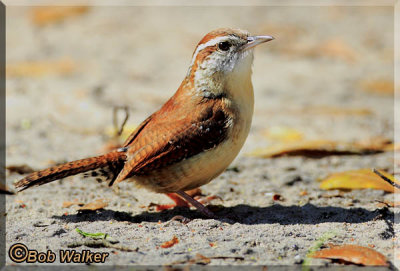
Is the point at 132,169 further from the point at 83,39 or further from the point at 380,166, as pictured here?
the point at 83,39

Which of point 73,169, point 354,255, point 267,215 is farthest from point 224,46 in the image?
point 354,255

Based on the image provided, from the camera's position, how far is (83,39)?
9828mm

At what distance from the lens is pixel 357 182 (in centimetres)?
491

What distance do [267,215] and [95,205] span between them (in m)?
1.33

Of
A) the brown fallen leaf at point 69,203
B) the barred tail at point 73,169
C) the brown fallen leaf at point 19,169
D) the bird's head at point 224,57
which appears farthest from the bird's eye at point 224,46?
the brown fallen leaf at point 19,169

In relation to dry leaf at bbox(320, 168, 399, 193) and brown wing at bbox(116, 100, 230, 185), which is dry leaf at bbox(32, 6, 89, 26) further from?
dry leaf at bbox(320, 168, 399, 193)

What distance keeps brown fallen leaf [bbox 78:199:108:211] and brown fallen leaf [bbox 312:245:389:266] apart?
177 centimetres

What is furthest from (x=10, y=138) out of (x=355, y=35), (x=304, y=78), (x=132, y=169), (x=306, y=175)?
(x=355, y=35)

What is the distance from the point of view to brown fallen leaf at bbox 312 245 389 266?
3.27m

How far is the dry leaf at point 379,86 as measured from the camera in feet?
27.5

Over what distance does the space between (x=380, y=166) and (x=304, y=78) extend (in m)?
3.38

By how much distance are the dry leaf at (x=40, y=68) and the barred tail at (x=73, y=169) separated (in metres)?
4.56

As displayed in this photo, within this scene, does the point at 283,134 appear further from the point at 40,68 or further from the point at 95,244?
the point at 40,68

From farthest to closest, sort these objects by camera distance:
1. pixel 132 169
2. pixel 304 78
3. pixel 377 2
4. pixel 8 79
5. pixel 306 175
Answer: pixel 377 2 → pixel 304 78 → pixel 8 79 → pixel 306 175 → pixel 132 169
